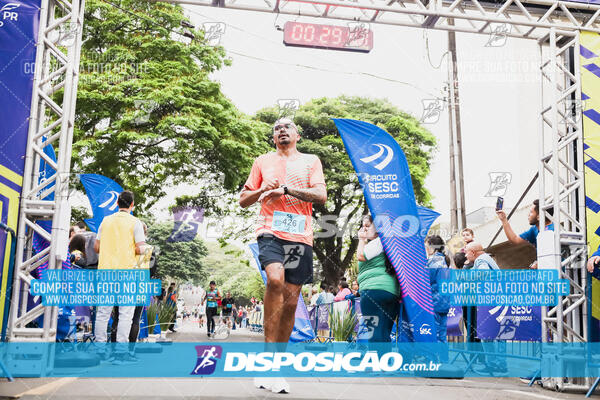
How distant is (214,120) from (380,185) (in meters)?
11.2

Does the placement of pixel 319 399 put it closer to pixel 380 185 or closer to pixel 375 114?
pixel 380 185

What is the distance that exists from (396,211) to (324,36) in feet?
12.5

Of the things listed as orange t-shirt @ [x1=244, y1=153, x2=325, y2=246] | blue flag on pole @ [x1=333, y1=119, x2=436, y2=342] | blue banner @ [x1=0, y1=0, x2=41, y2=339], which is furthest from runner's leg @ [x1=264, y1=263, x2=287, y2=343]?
blue banner @ [x1=0, y1=0, x2=41, y2=339]

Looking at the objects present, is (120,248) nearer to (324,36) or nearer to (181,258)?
(324,36)

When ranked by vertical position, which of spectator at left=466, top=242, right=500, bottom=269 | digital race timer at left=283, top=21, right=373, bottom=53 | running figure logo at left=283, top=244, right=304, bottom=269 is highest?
digital race timer at left=283, top=21, right=373, bottom=53

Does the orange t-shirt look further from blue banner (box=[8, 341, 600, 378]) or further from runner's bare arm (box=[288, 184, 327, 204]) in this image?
blue banner (box=[8, 341, 600, 378])

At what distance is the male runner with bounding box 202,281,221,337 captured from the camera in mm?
13688

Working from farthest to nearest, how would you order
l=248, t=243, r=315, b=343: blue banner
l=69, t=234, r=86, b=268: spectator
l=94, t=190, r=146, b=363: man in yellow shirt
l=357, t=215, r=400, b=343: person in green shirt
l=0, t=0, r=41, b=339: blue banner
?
l=248, t=243, r=315, b=343: blue banner < l=69, t=234, r=86, b=268: spectator < l=94, t=190, r=146, b=363: man in yellow shirt < l=357, t=215, r=400, b=343: person in green shirt < l=0, t=0, r=41, b=339: blue banner

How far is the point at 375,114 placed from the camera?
90.6ft

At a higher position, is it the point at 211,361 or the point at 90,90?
the point at 90,90

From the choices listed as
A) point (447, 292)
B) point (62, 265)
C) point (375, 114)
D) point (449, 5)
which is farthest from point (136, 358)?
point (375, 114)

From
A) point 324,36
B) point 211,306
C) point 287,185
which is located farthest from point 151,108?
point 287,185

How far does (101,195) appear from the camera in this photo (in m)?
9.88

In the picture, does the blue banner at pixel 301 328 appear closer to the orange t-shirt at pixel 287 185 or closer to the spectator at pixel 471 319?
the spectator at pixel 471 319
